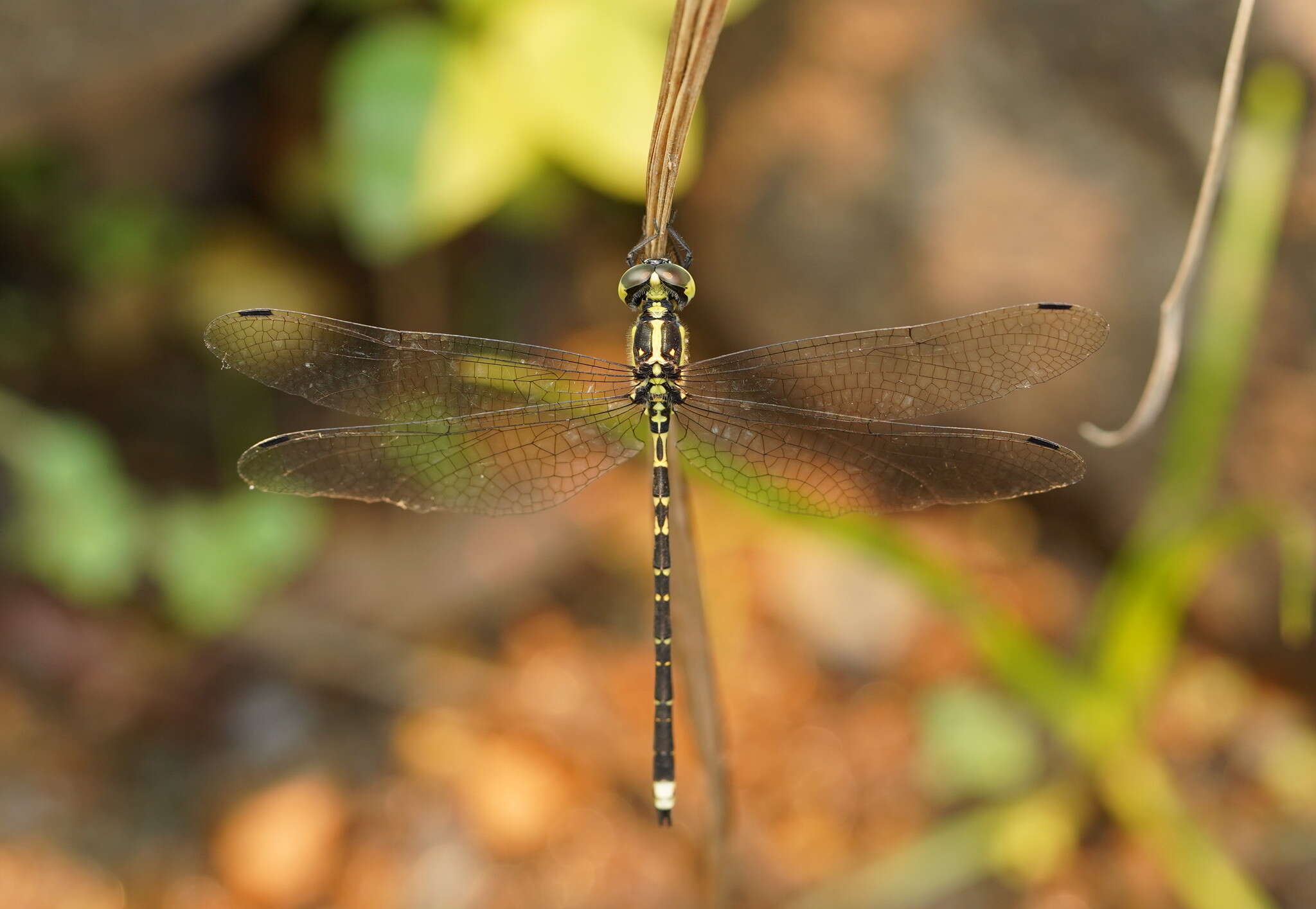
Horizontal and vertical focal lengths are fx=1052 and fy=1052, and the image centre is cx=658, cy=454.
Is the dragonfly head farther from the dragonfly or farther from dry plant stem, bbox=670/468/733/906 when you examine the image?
dry plant stem, bbox=670/468/733/906

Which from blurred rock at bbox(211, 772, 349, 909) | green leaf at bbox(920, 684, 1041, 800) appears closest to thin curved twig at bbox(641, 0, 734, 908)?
green leaf at bbox(920, 684, 1041, 800)

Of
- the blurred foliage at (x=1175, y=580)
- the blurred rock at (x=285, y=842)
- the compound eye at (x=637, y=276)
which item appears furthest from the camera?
the blurred rock at (x=285, y=842)

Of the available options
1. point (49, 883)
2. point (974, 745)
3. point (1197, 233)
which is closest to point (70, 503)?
point (49, 883)

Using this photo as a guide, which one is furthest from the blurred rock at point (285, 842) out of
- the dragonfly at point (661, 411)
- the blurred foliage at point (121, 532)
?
the dragonfly at point (661, 411)

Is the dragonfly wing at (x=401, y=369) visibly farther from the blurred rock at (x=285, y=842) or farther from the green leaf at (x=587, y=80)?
the blurred rock at (x=285, y=842)

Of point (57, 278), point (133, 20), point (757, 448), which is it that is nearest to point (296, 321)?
point (757, 448)

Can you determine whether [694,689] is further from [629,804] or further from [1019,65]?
[1019,65]

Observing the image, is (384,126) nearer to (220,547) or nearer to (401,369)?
(401,369)
